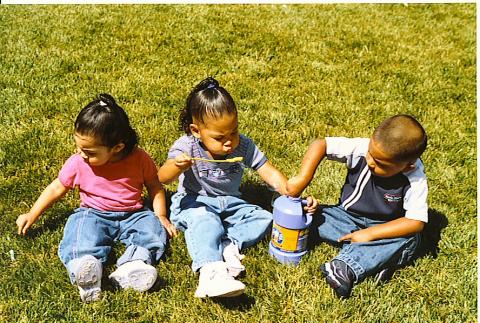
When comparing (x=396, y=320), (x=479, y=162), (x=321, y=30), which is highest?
(x=321, y=30)

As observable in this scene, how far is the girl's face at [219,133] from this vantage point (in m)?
2.92

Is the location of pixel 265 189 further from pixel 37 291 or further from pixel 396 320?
pixel 37 291

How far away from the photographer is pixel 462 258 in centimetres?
318

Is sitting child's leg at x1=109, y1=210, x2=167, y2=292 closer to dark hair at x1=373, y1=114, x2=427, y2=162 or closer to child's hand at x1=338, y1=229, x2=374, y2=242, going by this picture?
child's hand at x1=338, y1=229, x2=374, y2=242

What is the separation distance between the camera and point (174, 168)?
10.0ft

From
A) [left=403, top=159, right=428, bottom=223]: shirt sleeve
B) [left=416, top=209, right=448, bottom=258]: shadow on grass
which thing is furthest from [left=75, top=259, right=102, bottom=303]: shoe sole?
[left=416, top=209, right=448, bottom=258]: shadow on grass

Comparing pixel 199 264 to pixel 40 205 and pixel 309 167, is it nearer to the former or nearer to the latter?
pixel 309 167

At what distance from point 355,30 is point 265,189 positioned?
12.2 feet

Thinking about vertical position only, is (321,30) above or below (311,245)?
above

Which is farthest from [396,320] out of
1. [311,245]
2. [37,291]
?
[37,291]

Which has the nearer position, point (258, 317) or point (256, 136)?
point (258, 317)

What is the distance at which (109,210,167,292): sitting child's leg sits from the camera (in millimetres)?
2734

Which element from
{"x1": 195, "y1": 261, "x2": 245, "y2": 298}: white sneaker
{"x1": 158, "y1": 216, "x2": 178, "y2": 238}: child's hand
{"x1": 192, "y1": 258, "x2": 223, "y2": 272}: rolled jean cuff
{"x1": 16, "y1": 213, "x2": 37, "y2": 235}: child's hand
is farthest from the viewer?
{"x1": 158, "y1": 216, "x2": 178, "y2": 238}: child's hand

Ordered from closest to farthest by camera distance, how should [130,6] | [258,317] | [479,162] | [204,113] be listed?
[258,317] < [204,113] < [479,162] < [130,6]
